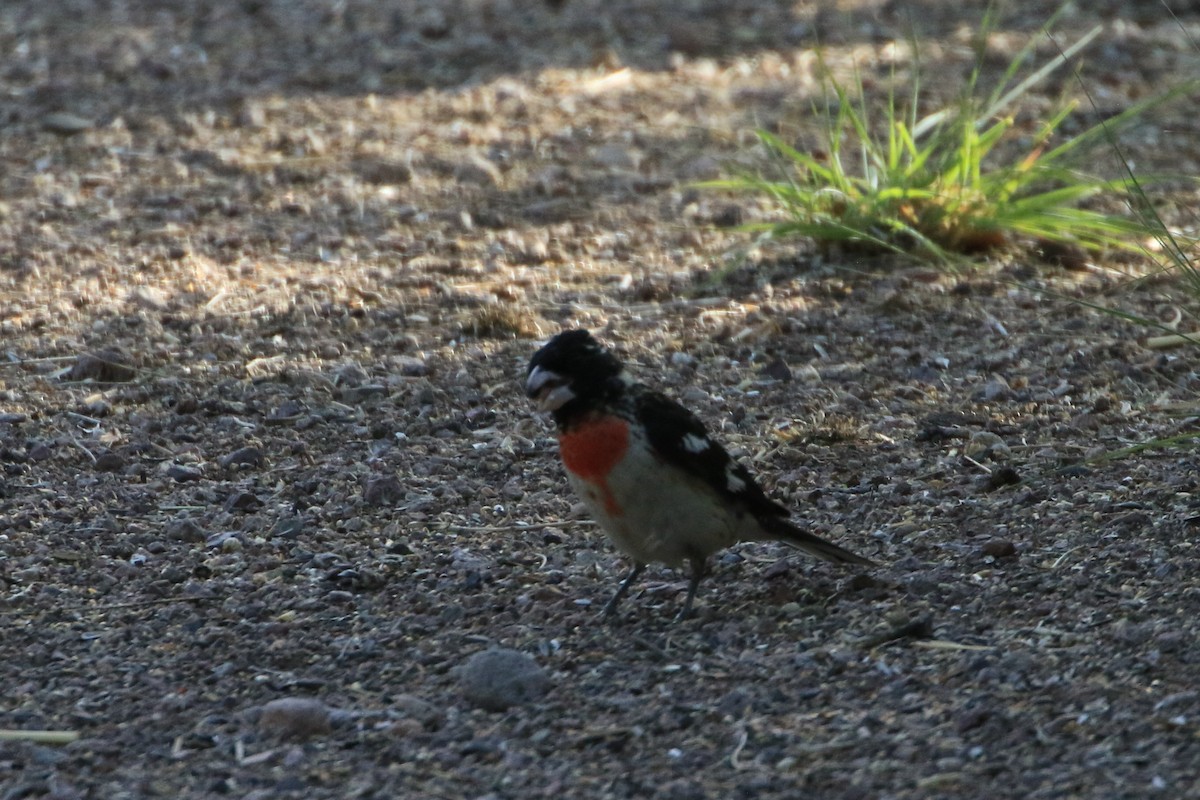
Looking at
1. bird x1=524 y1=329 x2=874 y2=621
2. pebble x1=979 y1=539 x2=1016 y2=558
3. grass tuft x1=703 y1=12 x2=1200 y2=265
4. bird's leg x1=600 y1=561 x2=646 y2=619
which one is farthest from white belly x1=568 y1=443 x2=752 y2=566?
grass tuft x1=703 y1=12 x2=1200 y2=265

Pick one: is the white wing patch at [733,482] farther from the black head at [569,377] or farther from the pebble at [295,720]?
the pebble at [295,720]

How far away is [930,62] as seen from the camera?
9.21 m

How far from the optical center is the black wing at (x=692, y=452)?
13.2 feet

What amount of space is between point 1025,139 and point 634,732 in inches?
214

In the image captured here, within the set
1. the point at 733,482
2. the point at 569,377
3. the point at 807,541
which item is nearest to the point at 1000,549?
the point at 807,541

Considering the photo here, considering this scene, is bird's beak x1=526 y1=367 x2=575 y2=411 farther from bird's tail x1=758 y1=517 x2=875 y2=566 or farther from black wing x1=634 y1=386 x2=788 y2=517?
bird's tail x1=758 y1=517 x2=875 y2=566

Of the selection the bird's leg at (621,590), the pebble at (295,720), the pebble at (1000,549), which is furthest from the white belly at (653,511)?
the pebble at (295,720)

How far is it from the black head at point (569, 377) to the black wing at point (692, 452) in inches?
4.1

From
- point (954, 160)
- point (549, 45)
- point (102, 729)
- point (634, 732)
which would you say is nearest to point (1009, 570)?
point (634, 732)

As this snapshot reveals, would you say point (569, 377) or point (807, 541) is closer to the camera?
point (569, 377)

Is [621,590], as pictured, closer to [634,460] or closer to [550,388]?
[634,460]

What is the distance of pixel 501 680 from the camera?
3.65 meters

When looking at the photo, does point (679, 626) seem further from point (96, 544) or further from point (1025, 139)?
point (1025, 139)

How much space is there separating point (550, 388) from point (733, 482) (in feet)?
1.75
